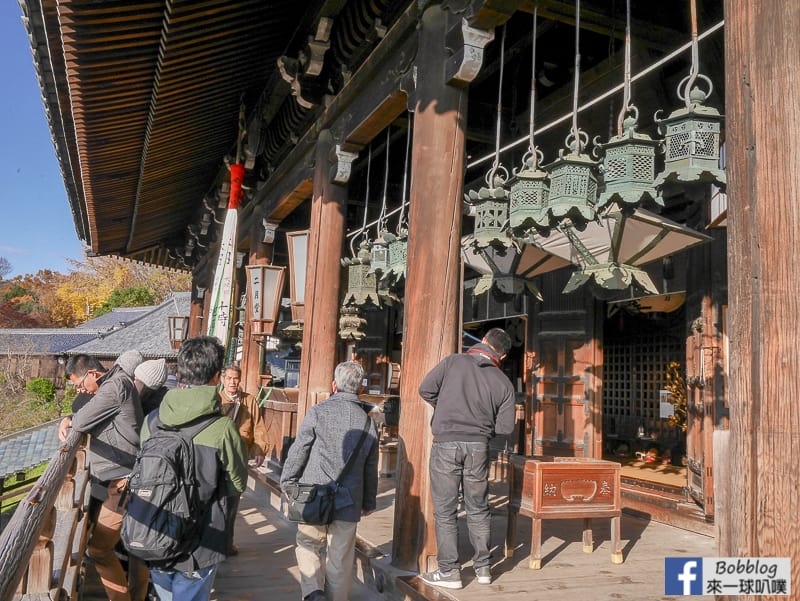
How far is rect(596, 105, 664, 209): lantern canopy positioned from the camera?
→ 3.12 meters

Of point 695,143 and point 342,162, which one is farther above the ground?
point 342,162

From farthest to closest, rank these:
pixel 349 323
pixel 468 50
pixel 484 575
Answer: pixel 349 323
pixel 468 50
pixel 484 575

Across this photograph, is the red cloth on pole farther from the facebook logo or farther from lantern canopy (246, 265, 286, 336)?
the facebook logo

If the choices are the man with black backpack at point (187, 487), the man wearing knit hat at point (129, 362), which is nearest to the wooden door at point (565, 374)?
the man wearing knit hat at point (129, 362)

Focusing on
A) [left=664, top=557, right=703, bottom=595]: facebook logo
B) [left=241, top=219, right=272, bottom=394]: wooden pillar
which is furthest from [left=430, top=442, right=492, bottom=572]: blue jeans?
[left=241, top=219, right=272, bottom=394]: wooden pillar

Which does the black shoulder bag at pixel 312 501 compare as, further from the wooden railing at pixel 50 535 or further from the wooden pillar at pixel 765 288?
the wooden pillar at pixel 765 288

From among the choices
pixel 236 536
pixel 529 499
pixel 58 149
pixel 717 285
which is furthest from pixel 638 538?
pixel 58 149

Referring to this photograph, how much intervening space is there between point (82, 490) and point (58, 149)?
5.73 metres

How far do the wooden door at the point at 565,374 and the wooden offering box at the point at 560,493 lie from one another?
2530 millimetres

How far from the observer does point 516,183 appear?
146 inches

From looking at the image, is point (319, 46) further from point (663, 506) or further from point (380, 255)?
point (663, 506)

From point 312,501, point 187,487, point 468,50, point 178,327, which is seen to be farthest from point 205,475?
point 178,327

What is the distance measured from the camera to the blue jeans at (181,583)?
289 cm

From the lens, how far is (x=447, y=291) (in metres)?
4.32
